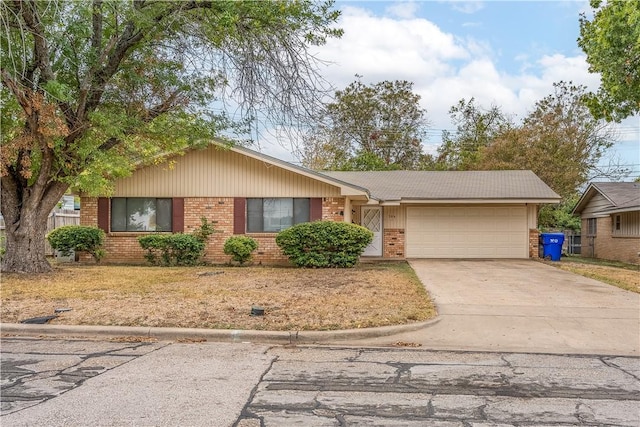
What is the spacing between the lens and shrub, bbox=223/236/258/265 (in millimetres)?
15391

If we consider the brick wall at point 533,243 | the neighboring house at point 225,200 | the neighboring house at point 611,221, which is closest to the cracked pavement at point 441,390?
the neighboring house at point 225,200

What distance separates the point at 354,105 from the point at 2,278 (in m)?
25.7

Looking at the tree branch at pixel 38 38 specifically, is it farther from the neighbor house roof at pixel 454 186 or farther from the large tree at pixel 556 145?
the large tree at pixel 556 145

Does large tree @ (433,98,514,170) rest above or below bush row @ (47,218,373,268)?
above

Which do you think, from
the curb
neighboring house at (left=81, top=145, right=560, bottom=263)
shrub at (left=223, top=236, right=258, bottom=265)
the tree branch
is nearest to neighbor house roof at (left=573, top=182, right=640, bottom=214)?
neighboring house at (left=81, top=145, right=560, bottom=263)

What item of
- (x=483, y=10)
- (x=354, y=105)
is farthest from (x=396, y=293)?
(x=354, y=105)

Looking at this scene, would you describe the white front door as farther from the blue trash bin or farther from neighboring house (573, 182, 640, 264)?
neighboring house (573, 182, 640, 264)

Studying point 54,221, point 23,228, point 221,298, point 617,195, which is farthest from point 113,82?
point 617,195

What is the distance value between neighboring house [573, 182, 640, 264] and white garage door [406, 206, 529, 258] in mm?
4045

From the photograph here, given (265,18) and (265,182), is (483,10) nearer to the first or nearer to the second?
(265,18)

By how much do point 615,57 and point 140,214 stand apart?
1441cm

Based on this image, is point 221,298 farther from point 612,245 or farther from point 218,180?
point 612,245

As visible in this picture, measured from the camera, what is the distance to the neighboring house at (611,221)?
62.2 feet

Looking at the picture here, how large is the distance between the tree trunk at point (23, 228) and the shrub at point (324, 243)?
20.3 feet
